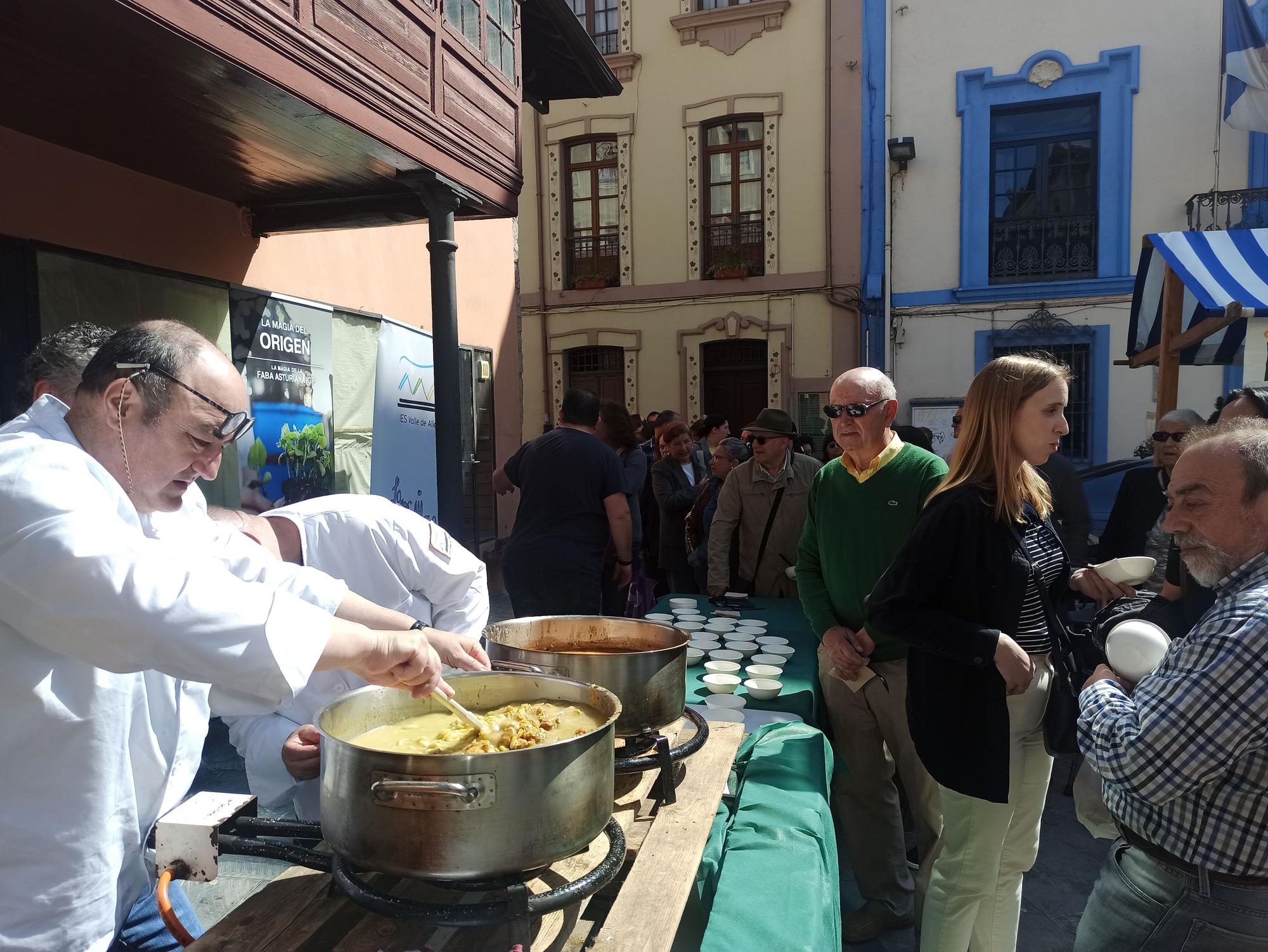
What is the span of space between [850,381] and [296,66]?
2.62 metres

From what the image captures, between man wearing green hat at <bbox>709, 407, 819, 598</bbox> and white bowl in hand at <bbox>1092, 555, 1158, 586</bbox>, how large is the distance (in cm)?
196

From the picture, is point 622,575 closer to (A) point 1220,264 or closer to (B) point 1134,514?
(B) point 1134,514

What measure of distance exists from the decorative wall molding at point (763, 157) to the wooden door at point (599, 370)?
1.94 m

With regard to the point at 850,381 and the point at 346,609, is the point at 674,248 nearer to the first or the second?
the point at 850,381

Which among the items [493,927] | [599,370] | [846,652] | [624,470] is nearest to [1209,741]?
[493,927]

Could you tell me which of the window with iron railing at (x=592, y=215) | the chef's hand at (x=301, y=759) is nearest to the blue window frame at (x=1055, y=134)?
the window with iron railing at (x=592, y=215)

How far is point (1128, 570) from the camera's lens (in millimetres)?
2395

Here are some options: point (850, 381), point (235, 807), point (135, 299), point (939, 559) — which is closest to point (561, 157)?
point (135, 299)

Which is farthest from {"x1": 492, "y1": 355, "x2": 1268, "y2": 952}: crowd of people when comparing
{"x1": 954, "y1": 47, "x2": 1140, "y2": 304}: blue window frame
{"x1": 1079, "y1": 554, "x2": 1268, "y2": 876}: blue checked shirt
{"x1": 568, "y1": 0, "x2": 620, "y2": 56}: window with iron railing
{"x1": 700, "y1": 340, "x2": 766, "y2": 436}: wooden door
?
{"x1": 568, "y1": 0, "x2": 620, "y2": 56}: window with iron railing

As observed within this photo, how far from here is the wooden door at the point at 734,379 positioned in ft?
43.9

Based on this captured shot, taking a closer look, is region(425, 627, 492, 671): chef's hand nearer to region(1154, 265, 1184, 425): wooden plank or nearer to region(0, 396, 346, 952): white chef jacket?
region(0, 396, 346, 952): white chef jacket

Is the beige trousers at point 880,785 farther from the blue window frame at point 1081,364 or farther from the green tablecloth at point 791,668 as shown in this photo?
the blue window frame at point 1081,364

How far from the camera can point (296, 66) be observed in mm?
3422

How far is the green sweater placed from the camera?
9.77 feet
